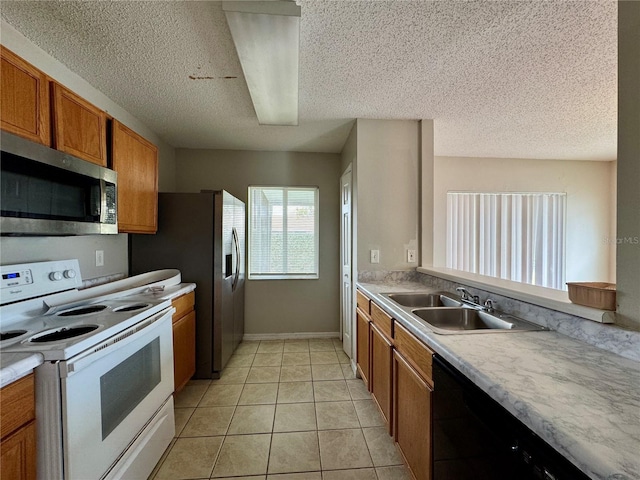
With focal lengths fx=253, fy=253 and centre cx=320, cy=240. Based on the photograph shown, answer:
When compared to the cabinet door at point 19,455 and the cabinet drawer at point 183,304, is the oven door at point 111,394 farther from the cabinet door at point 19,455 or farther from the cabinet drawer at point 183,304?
the cabinet drawer at point 183,304

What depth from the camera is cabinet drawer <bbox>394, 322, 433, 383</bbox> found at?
1145 millimetres

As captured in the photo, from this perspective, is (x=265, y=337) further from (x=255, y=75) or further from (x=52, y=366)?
(x=255, y=75)

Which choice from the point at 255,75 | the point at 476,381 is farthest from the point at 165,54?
the point at 476,381

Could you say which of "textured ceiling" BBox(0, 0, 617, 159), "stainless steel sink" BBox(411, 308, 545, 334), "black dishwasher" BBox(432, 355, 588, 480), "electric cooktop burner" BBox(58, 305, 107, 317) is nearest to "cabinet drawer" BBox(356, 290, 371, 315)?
"stainless steel sink" BBox(411, 308, 545, 334)

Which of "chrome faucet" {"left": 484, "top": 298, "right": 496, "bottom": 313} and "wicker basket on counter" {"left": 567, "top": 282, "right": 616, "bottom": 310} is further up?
"wicker basket on counter" {"left": 567, "top": 282, "right": 616, "bottom": 310}

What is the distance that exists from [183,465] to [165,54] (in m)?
2.47

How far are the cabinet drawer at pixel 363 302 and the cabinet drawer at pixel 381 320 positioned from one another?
0.10 m

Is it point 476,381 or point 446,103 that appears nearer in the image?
point 476,381

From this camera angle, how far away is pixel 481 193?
3580 millimetres

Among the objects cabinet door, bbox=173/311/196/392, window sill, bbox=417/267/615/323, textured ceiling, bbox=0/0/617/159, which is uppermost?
textured ceiling, bbox=0/0/617/159

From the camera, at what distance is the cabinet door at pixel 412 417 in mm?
1137

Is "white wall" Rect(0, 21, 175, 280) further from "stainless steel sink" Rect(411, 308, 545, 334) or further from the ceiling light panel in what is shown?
"stainless steel sink" Rect(411, 308, 545, 334)

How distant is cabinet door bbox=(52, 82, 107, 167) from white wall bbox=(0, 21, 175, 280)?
1.24 feet

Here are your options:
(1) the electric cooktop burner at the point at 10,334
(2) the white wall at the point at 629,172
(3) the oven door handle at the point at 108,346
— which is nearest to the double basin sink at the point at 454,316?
(2) the white wall at the point at 629,172
